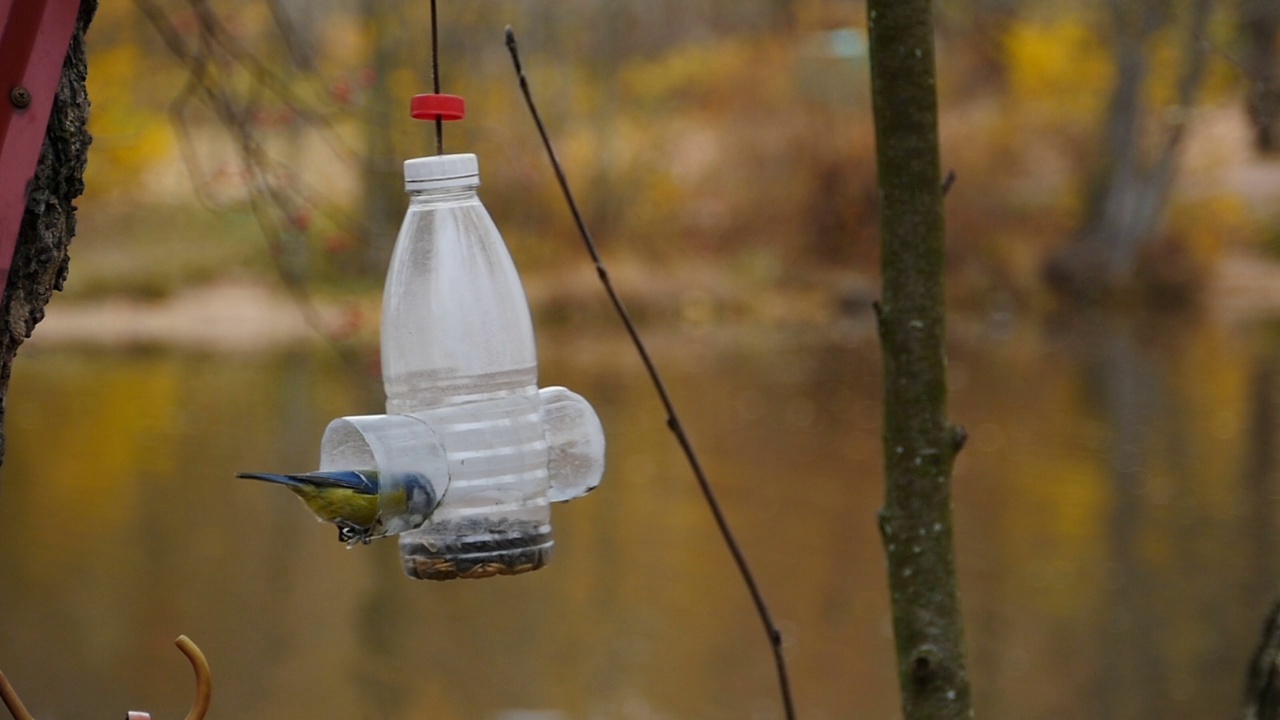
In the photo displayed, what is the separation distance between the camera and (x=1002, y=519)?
929 centimetres

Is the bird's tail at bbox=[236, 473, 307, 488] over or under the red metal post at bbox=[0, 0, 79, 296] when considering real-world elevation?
under

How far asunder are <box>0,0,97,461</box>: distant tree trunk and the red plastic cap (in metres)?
0.28

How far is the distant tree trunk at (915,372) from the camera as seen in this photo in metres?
1.93

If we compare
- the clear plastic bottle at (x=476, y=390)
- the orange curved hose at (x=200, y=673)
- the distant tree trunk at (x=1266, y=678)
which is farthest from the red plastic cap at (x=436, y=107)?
the distant tree trunk at (x=1266, y=678)

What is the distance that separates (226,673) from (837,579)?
3.21 metres

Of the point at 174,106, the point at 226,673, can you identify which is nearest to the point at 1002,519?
the point at 226,673

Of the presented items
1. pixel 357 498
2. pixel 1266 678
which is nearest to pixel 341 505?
pixel 357 498

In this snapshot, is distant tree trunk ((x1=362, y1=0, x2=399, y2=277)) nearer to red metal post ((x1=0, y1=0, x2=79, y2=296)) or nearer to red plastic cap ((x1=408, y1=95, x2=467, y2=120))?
red plastic cap ((x1=408, y1=95, x2=467, y2=120))

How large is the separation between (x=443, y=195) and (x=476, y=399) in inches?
8.5

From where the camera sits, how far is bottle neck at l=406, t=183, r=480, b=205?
4.65 ft

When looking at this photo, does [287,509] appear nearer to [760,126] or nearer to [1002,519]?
[1002,519]

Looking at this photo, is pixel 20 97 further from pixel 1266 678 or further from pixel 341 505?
pixel 1266 678

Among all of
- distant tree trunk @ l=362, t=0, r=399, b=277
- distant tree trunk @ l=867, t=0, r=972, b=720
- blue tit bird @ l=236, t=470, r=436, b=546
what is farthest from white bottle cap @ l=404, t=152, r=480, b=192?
distant tree trunk @ l=362, t=0, r=399, b=277

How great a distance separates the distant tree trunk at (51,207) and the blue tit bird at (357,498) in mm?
213
